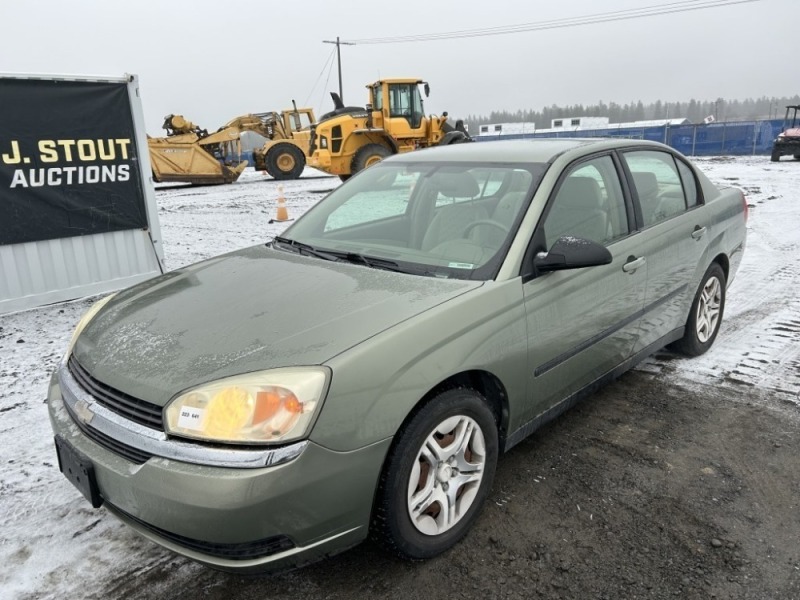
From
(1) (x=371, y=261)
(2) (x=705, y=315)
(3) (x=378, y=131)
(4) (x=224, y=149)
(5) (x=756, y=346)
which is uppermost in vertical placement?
(3) (x=378, y=131)

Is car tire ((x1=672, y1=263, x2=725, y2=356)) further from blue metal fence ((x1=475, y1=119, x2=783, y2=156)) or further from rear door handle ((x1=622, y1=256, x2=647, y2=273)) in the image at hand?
blue metal fence ((x1=475, y1=119, x2=783, y2=156))

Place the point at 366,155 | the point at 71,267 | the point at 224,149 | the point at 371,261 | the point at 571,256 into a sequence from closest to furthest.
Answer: the point at 571,256 → the point at 371,261 → the point at 71,267 → the point at 366,155 → the point at 224,149

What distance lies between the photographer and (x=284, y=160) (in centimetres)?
2233

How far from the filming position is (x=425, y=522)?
91.4 inches

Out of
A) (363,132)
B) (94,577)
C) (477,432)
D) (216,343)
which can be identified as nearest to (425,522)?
(477,432)

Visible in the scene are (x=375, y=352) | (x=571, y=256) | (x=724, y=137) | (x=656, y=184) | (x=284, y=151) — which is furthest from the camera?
(x=724, y=137)

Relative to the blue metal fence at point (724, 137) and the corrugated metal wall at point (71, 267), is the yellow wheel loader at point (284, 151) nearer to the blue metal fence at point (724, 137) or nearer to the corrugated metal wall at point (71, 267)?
the blue metal fence at point (724, 137)

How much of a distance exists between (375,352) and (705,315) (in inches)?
127

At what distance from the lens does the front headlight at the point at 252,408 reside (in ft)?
6.22

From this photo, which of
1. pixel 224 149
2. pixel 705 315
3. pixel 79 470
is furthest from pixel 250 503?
pixel 224 149

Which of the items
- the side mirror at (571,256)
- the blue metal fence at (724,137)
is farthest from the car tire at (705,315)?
the blue metal fence at (724,137)

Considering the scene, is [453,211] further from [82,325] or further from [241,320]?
[82,325]

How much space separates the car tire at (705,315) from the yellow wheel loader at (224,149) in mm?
18674

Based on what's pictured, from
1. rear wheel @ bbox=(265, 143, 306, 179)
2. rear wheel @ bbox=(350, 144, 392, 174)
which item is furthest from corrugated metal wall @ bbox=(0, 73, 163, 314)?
rear wheel @ bbox=(265, 143, 306, 179)
